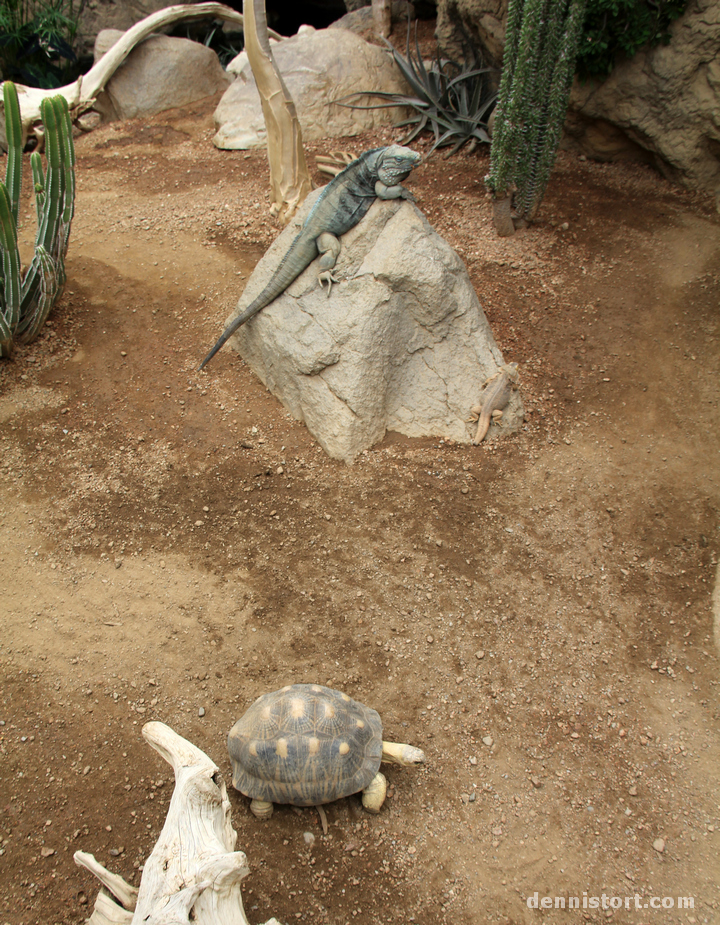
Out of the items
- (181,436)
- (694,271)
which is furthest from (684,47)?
(181,436)

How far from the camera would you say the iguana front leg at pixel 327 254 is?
4.40m

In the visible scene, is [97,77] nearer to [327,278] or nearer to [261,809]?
[327,278]

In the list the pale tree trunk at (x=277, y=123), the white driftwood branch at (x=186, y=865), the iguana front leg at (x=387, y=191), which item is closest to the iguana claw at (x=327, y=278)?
the iguana front leg at (x=387, y=191)

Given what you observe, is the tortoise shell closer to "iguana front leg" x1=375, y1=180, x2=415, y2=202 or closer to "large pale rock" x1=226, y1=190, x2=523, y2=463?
"large pale rock" x1=226, y1=190, x2=523, y2=463

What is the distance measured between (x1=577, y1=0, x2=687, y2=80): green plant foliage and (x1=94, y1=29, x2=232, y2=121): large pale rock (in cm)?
513

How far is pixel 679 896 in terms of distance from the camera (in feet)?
8.42

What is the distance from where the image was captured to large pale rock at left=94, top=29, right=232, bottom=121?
8273 mm

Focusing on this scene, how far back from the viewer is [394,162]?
13.7 ft

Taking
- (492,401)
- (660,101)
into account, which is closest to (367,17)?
(660,101)

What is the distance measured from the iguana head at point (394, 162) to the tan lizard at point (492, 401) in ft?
→ 4.89

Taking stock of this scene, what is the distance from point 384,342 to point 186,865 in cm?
317

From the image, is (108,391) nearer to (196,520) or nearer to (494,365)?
(196,520)

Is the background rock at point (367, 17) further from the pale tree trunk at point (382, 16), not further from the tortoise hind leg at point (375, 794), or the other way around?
the tortoise hind leg at point (375, 794)

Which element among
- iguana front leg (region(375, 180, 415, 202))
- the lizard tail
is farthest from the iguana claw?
iguana front leg (region(375, 180, 415, 202))
